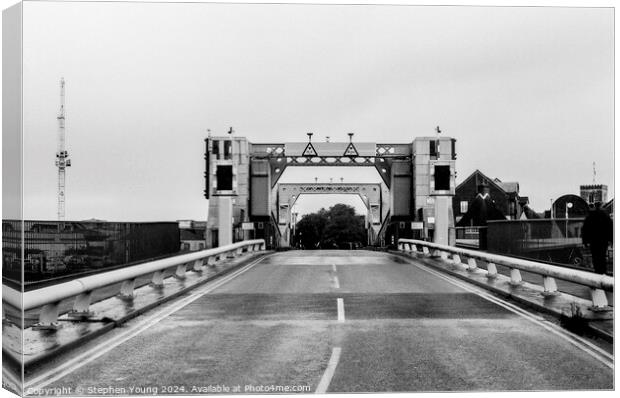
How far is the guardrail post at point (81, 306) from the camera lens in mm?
12172

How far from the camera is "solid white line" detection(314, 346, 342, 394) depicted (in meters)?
8.13

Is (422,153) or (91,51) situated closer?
(91,51)

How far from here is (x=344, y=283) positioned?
64.4 feet

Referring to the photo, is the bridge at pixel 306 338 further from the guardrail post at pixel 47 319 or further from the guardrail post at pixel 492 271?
the guardrail post at pixel 492 271

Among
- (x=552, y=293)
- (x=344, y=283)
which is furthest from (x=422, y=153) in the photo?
(x=552, y=293)

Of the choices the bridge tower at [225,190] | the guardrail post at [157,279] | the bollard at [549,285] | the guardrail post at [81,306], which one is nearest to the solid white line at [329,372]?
the guardrail post at [81,306]

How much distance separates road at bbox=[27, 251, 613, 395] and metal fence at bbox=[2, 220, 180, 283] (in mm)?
1647

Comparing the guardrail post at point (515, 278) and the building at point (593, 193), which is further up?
the building at point (593, 193)

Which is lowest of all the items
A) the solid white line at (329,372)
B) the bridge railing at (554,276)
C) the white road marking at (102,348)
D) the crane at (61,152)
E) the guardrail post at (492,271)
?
the solid white line at (329,372)

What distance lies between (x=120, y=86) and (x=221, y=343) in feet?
13.1

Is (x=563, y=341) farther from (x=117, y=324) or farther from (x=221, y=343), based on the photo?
(x=117, y=324)

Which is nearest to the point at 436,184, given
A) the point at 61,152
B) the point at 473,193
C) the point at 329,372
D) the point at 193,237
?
the point at 329,372

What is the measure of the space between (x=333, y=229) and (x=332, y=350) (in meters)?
132

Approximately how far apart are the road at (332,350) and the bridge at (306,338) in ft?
0.08
